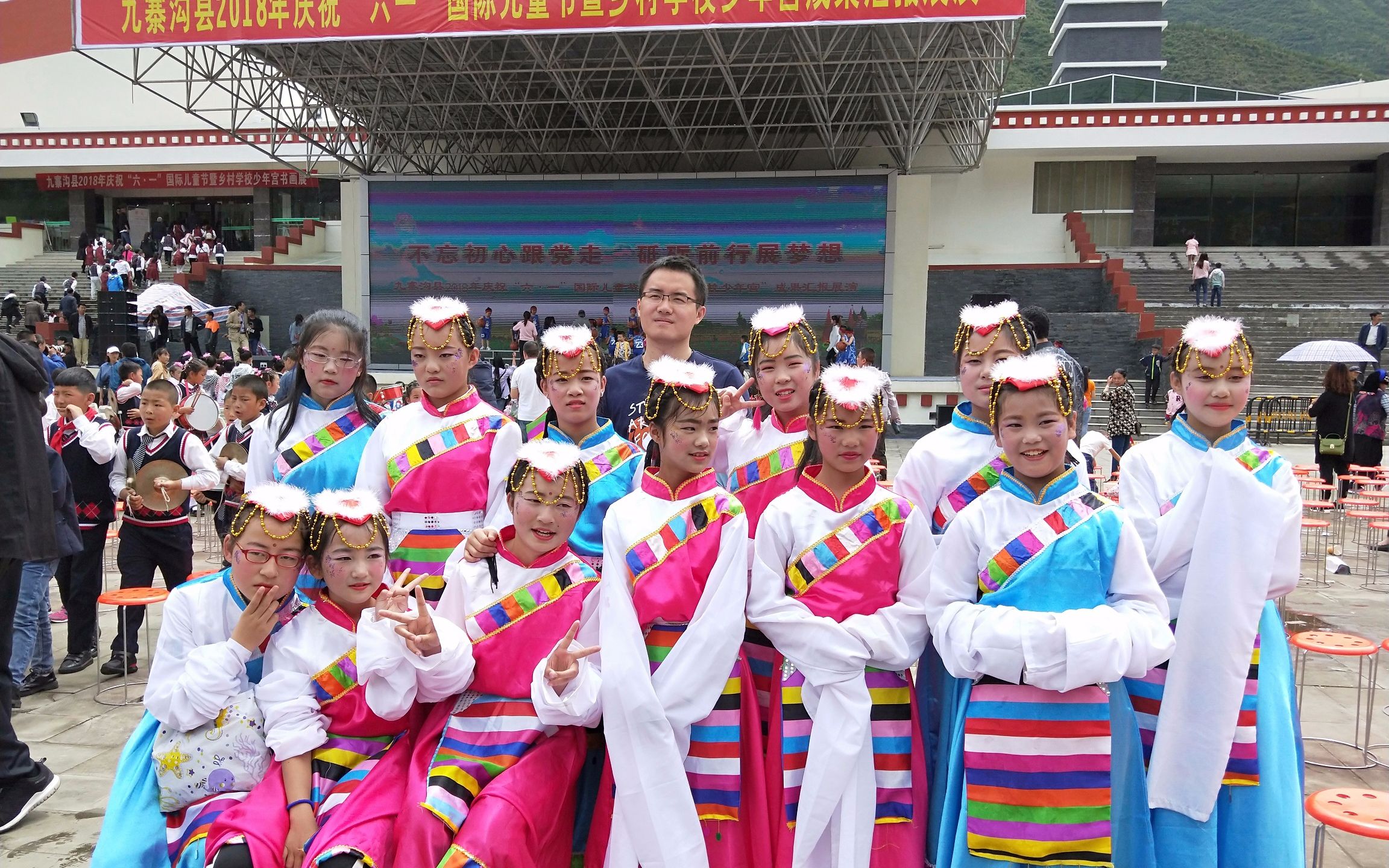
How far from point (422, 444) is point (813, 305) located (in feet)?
55.8

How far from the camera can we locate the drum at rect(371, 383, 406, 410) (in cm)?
469

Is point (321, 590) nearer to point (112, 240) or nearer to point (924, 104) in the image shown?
point (924, 104)

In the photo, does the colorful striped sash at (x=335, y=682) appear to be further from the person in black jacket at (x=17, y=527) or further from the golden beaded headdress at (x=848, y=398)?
the person in black jacket at (x=17, y=527)

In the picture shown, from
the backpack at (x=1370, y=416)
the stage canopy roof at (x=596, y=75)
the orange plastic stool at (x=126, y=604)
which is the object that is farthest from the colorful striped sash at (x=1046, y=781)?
the stage canopy roof at (x=596, y=75)

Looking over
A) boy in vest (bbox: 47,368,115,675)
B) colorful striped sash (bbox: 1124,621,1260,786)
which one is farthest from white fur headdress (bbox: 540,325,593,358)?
boy in vest (bbox: 47,368,115,675)

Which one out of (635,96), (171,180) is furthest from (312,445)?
(171,180)

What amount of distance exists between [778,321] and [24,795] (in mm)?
2997

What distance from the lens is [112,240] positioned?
2720 cm

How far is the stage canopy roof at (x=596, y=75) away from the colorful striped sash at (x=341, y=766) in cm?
1138

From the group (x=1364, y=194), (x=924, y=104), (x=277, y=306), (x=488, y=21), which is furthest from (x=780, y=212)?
(x=1364, y=194)

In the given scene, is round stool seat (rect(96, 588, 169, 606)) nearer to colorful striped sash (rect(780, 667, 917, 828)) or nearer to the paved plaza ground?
the paved plaza ground

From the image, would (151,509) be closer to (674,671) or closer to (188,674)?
(188,674)

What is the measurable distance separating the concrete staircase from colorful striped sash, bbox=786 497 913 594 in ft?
55.2

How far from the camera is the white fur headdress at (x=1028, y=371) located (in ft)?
7.57
